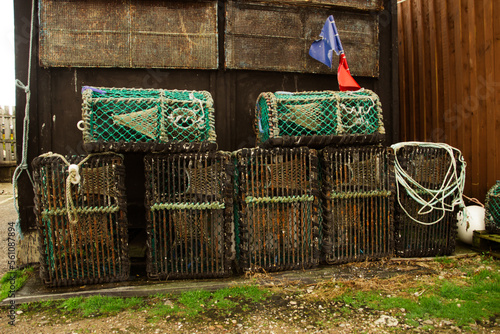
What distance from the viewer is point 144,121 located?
8.13 ft

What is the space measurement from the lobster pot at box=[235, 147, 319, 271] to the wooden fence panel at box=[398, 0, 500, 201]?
2341mm

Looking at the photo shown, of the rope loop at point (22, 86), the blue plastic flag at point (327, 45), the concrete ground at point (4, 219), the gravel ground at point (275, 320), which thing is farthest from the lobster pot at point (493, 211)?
the rope loop at point (22, 86)

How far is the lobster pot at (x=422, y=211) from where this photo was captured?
292 cm

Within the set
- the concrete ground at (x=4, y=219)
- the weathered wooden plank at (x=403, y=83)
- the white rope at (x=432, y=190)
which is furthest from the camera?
the weathered wooden plank at (x=403, y=83)

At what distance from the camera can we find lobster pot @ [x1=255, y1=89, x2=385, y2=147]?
8.73 feet

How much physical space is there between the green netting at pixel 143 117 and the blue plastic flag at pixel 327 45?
64.0 inches

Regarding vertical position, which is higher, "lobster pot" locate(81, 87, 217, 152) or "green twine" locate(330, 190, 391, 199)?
"lobster pot" locate(81, 87, 217, 152)

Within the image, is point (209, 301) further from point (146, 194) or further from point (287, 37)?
point (287, 37)

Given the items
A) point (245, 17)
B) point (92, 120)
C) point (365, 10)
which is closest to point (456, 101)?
point (365, 10)

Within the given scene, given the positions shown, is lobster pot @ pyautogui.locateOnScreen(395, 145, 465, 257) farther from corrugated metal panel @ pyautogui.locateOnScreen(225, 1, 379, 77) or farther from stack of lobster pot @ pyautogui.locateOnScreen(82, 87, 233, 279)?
stack of lobster pot @ pyautogui.locateOnScreen(82, 87, 233, 279)

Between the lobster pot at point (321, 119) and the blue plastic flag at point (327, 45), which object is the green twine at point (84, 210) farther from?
the blue plastic flag at point (327, 45)

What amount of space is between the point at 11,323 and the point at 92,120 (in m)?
1.41

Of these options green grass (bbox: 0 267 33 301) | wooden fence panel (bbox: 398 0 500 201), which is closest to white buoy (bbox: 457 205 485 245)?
wooden fence panel (bbox: 398 0 500 201)

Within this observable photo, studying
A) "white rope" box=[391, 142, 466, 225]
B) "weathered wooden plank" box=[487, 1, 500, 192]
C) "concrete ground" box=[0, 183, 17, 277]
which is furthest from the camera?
"weathered wooden plank" box=[487, 1, 500, 192]
